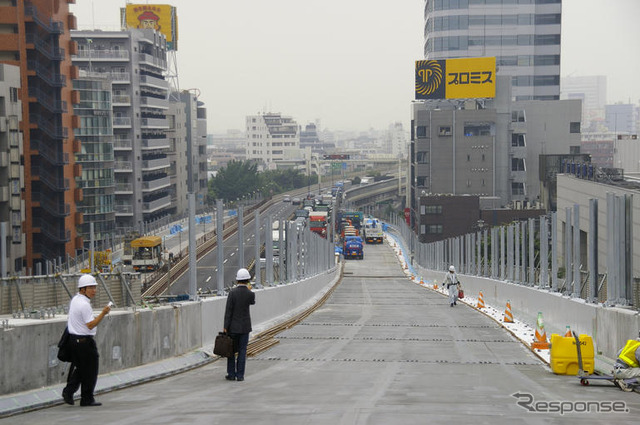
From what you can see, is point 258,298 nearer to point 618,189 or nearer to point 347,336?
point 347,336

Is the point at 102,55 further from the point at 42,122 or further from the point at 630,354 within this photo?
the point at 630,354

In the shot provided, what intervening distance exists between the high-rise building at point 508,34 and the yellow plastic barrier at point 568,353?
5797 inches

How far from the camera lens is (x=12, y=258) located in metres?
66.7

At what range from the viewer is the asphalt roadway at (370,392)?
35.4 ft

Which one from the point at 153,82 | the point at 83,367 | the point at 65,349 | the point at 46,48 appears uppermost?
the point at 153,82

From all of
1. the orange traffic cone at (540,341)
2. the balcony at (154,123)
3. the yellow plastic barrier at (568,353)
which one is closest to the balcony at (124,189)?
the balcony at (154,123)

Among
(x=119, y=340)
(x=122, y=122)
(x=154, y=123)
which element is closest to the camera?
(x=119, y=340)

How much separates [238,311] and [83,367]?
3.08 m

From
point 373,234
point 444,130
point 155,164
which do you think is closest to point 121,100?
point 155,164

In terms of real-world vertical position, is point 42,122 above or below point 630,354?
above

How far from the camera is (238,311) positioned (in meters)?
14.4

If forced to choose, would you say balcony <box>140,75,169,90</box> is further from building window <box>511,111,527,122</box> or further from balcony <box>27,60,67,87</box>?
balcony <box>27,60,67,87</box>

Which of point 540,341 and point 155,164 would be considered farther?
point 155,164

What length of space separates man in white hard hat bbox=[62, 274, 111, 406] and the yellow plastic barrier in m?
7.27
